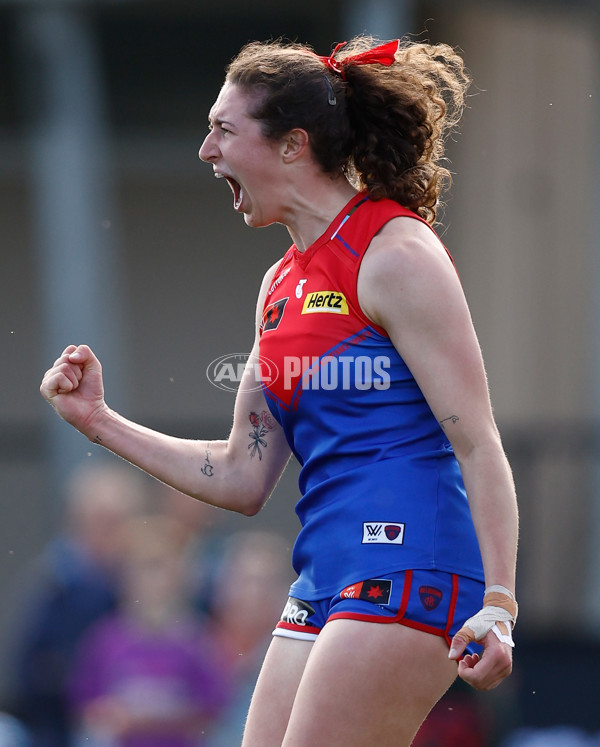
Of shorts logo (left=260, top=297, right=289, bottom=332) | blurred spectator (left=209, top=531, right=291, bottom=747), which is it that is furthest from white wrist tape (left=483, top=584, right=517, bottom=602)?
blurred spectator (left=209, top=531, right=291, bottom=747)

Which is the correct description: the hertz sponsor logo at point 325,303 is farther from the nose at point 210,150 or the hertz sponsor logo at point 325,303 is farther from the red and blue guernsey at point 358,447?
the nose at point 210,150

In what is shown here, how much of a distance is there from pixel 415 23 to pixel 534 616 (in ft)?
16.4

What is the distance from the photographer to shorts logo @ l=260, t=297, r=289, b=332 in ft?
9.34

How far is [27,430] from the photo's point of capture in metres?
9.79

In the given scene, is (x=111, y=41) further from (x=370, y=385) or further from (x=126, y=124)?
(x=370, y=385)

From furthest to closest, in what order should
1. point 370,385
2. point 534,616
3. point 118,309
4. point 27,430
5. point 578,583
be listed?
point 118,309, point 27,430, point 578,583, point 534,616, point 370,385

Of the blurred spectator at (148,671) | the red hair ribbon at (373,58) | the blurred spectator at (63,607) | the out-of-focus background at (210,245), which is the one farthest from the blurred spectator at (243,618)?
the red hair ribbon at (373,58)

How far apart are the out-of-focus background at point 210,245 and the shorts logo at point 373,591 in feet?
16.8

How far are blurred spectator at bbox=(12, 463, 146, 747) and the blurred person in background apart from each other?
3242 millimetres

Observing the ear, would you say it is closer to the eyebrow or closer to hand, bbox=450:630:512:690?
the eyebrow

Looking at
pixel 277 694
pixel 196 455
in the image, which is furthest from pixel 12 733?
pixel 277 694

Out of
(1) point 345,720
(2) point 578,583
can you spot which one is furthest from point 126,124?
(1) point 345,720

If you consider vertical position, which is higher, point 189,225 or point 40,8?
point 40,8

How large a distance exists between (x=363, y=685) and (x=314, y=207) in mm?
1106
